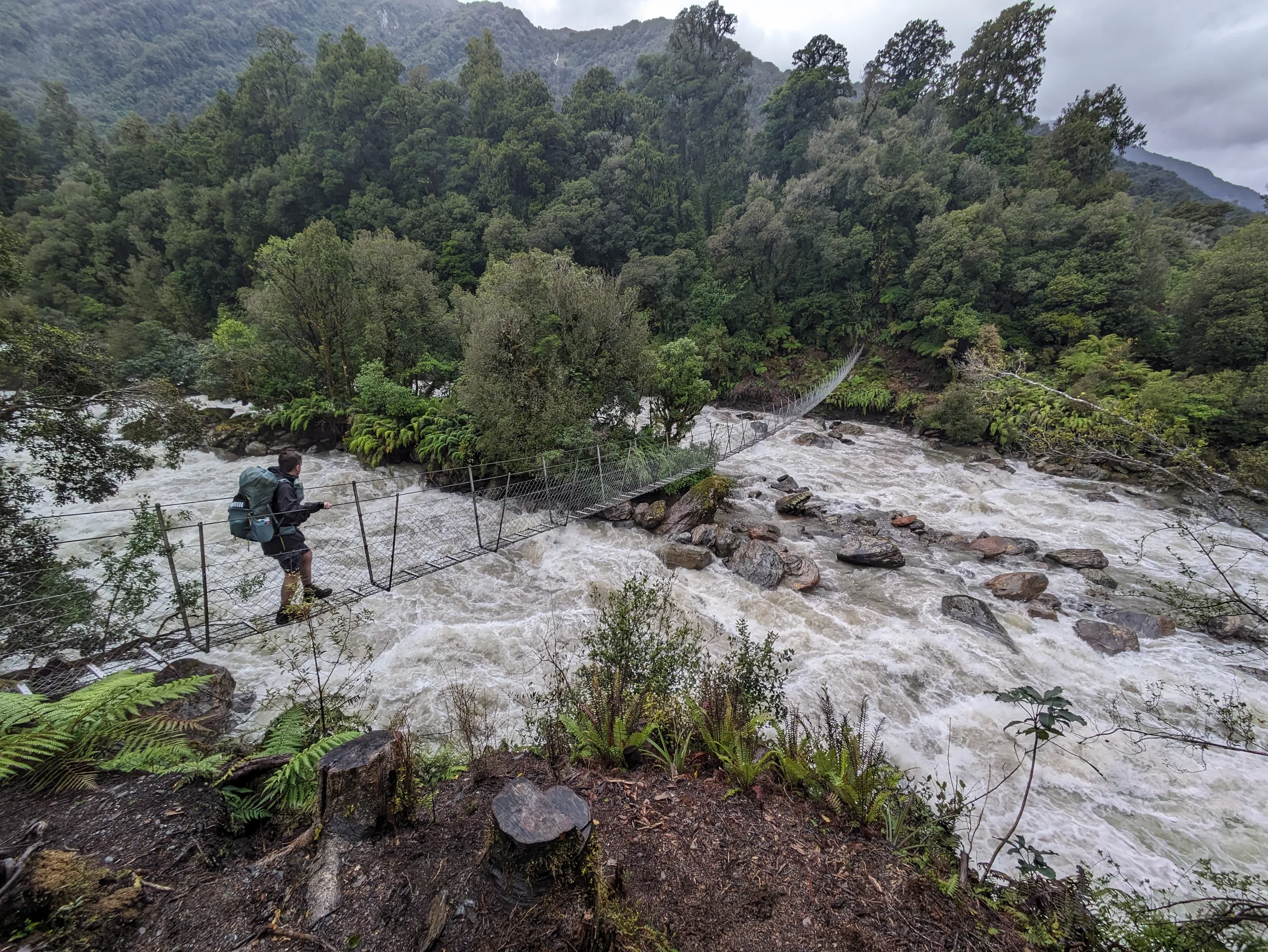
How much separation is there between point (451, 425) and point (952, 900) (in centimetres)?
815

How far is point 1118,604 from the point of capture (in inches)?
200

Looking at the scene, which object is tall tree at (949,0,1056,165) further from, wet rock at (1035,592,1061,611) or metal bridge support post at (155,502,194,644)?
metal bridge support post at (155,502,194,644)

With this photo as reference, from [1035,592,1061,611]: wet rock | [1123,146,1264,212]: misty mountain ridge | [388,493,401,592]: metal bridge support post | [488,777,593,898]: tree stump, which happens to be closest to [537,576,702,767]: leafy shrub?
[488,777,593,898]: tree stump

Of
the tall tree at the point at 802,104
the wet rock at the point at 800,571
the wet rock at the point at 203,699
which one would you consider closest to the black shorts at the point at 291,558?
the wet rock at the point at 203,699

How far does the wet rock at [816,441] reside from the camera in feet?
37.8

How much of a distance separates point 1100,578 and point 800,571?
11.6 ft

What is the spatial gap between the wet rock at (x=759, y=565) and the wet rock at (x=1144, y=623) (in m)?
3.26

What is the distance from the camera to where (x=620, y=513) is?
22.1 feet

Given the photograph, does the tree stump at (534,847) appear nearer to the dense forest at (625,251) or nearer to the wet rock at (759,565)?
the dense forest at (625,251)

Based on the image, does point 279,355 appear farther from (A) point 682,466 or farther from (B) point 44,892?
(B) point 44,892

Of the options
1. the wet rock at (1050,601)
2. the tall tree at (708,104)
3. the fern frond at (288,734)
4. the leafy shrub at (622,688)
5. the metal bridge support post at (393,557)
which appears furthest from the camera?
the tall tree at (708,104)

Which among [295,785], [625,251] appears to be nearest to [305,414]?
[295,785]

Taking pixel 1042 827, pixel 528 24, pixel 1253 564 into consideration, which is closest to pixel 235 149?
pixel 1042 827

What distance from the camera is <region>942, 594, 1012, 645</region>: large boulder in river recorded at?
4.56m
